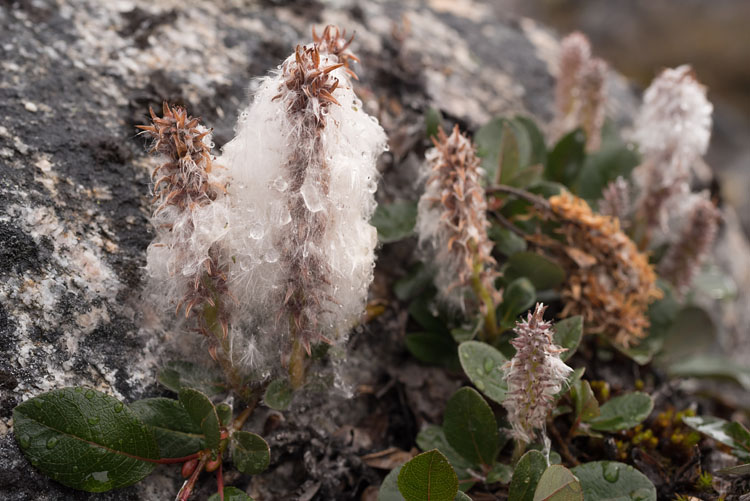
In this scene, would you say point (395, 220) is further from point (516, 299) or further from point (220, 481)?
point (220, 481)

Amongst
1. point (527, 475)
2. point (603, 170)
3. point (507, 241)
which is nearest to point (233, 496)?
point (527, 475)

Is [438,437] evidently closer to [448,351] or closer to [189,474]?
[448,351]

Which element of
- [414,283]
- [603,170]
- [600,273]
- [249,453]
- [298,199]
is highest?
[603,170]

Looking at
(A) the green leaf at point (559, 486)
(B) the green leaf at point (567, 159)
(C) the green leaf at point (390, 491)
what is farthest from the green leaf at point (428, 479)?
(B) the green leaf at point (567, 159)

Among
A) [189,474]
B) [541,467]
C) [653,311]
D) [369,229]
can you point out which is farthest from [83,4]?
[653,311]

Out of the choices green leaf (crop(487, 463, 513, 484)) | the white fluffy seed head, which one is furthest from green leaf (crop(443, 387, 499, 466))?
the white fluffy seed head

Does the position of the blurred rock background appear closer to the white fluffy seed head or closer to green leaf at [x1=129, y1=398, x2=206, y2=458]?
the white fluffy seed head

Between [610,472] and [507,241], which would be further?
[507,241]

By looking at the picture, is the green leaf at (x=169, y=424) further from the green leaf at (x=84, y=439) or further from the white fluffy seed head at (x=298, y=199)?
the white fluffy seed head at (x=298, y=199)
